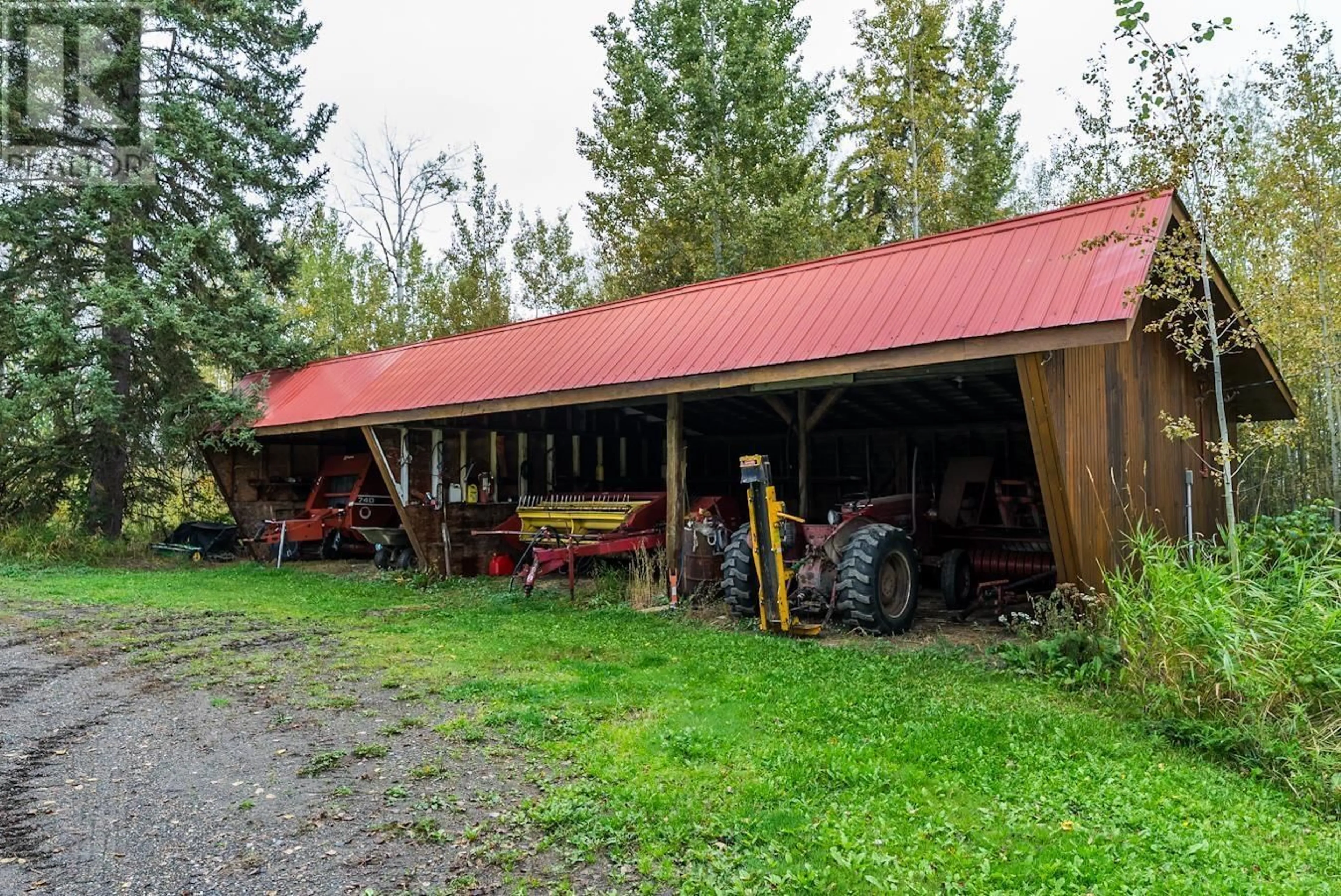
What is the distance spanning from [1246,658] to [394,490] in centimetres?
954

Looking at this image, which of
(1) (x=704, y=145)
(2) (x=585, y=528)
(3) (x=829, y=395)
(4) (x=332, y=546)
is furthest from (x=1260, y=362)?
(4) (x=332, y=546)

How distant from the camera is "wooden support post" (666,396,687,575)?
903 centimetres

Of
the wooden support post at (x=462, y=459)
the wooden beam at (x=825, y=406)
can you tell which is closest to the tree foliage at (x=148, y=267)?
the wooden support post at (x=462, y=459)

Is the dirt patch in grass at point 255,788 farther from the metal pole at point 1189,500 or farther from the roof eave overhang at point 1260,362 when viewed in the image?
the metal pole at point 1189,500

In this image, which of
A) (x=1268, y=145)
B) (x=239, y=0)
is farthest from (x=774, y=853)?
(x=1268, y=145)

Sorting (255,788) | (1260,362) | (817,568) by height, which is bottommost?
(255,788)

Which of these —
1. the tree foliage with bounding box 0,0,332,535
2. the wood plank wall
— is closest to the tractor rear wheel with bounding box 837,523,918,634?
the wood plank wall

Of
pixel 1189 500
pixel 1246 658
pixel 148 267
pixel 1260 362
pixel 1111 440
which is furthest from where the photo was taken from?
pixel 148 267

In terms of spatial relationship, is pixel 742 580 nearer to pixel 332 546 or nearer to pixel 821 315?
pixel 821 315

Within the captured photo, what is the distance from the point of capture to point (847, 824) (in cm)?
313

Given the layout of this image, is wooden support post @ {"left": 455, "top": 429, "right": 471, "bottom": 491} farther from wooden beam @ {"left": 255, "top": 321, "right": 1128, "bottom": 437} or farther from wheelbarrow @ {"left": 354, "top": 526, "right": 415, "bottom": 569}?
wheelbarrow @ {"left": 354, "top": 526, "right": 415, "bottom": 569}

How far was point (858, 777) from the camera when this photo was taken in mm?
3605

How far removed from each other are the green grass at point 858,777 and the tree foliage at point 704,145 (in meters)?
15.1

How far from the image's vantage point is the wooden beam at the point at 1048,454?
6168 millimetres
